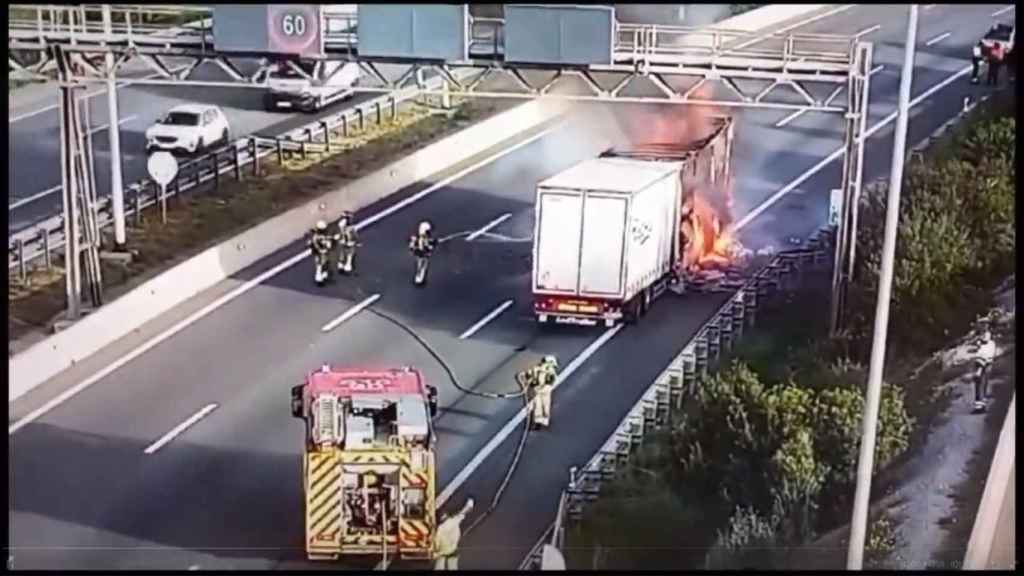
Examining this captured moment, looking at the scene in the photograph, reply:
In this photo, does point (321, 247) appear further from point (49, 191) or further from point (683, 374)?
point (683, 374)

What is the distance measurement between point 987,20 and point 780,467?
3721 millimetres

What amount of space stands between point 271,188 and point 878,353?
4.94 metres

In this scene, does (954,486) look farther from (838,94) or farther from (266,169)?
(266,169)

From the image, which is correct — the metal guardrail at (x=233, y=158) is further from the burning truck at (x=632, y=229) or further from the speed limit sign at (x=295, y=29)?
the burning truck at (x=632, y=229)

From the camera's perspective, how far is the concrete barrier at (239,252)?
51.4ft

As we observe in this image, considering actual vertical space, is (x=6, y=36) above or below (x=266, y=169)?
above

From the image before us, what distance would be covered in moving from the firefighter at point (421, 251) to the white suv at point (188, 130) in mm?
1720

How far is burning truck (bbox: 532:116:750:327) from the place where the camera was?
16.1m

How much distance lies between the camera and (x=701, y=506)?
596 inches

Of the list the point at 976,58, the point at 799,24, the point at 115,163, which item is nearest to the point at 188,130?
the point at 115,163

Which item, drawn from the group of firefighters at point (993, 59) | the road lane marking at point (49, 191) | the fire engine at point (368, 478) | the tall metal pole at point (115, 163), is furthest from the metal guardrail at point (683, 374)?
the road lane marking at point (49, 191)

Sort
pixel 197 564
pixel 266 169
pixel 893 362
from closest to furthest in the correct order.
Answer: pixel 197 564
pixel 893 362
pixel 266 169

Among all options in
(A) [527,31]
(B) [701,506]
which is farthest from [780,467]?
(A) [527,31]

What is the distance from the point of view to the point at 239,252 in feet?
53.8
